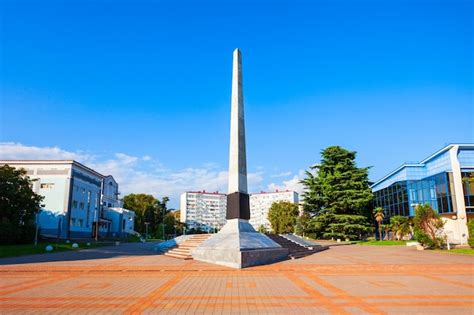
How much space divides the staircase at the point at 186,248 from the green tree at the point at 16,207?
15.4 m

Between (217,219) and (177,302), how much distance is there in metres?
117

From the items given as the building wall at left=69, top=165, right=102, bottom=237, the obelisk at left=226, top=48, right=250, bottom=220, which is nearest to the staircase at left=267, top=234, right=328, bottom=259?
the obelisk at left=226, top=48, right=250, bottom=220

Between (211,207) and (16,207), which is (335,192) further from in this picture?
(211,207)

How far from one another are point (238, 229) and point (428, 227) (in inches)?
717

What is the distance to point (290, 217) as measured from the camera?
61594 millimetres

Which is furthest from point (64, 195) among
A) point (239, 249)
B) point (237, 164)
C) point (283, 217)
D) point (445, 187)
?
point (445, 187)

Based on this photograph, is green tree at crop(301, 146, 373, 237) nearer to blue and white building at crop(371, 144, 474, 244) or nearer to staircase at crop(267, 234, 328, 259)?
blue and white building at crop(371, 144, 474, 244)

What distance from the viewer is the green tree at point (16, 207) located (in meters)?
26.1

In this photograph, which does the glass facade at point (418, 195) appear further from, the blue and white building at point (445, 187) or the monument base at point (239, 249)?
the monument base at point (239, 249)

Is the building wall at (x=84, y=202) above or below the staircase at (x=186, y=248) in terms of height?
above

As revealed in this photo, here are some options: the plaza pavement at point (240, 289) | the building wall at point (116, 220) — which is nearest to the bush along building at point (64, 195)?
the building wall at point (116, 220)

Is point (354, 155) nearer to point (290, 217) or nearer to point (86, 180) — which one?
point (290, 217)

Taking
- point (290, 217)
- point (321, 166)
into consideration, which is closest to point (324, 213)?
point (321, 166)

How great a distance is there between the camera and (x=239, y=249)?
13.3m
